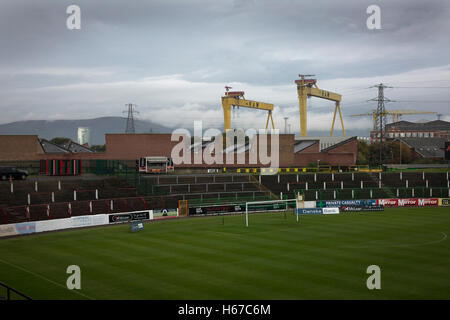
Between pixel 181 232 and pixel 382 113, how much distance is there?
60.5 m

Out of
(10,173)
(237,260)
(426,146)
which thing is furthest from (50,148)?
(426,146)

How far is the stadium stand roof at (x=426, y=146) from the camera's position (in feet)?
418

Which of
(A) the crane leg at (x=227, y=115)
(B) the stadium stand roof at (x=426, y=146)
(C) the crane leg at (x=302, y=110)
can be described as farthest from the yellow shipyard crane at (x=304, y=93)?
(B) the stadium stand roof at (x=426, y=146)

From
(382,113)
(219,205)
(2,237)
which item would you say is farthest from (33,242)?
(382,113)

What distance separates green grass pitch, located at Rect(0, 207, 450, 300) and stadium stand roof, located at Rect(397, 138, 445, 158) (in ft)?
313

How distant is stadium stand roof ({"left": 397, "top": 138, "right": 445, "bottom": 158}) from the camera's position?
127 metres

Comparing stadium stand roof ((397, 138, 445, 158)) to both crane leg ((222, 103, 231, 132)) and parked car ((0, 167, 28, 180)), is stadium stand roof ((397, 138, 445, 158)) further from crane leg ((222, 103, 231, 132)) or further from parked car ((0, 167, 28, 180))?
parked car ((0, 167, 28, 180))

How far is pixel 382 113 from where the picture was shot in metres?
84.7

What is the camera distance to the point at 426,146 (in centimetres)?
13275

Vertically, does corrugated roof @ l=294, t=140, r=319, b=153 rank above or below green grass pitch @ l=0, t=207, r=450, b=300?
above

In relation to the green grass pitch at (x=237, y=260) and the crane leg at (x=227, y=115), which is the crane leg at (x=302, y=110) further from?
the green grass pitch at (x=237, y=260)

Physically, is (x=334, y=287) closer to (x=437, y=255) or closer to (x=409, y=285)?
(x=409, y=285)

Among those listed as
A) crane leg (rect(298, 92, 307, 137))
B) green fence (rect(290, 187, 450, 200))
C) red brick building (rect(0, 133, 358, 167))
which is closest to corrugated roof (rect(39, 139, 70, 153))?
red brick building (rect(0, 133, 358, 167))

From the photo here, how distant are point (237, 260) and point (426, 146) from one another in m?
123
